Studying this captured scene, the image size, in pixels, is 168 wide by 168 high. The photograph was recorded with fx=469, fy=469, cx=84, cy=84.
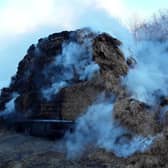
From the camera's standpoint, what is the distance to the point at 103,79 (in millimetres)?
15250

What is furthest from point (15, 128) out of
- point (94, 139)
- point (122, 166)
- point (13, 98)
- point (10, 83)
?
point (122, 166)

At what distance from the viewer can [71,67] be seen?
16453 mm

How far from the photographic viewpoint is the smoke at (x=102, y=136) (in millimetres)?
11664

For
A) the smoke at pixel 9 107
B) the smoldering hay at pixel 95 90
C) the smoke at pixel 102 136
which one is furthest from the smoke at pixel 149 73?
the smoke at pixel 9 107

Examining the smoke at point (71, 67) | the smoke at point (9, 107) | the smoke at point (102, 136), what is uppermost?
the smoke at point (71, 67)

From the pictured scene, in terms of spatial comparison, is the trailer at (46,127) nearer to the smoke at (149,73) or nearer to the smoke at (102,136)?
the smoke at (102,136)

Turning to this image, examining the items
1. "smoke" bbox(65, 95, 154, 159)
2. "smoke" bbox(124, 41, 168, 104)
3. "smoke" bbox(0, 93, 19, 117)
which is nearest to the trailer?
"smoke" bbox(65, 95, 154, 159)

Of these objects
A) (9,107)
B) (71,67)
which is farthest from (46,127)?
(9,107)

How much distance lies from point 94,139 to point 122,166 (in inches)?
93.7

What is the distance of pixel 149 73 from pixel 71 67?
8.94ft

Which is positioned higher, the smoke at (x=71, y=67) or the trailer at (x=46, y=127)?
the smoke at (x=71, y=67)

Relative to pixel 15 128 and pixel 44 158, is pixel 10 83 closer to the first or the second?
pixel 15 128

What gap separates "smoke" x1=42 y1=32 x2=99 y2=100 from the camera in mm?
15953

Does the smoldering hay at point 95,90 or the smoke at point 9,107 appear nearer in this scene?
the smoldering hay at point 95,90
